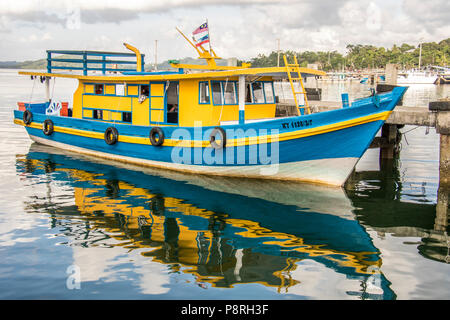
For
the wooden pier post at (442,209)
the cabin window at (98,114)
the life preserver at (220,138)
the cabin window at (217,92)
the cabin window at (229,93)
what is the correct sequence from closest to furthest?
the wooden pier post at (442,209), the life preserver at (220,138), the cabin window at (217,92), the cabin window at (229,93), the cabin window at (98,114)

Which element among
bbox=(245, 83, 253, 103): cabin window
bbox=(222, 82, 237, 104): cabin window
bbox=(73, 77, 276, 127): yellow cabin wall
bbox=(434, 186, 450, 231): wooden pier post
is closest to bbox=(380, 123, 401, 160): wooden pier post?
bbox=(434, 186, 450, 231): wooden pier post

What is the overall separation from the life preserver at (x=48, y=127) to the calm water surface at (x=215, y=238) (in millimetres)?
4512

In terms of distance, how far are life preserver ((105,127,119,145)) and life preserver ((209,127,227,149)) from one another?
15.0ft

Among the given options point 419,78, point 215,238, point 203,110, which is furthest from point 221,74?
point 419,78

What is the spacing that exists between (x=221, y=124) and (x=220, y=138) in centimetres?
67

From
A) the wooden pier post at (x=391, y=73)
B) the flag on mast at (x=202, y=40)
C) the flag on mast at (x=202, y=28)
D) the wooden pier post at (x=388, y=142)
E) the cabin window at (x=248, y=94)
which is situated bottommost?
the wooden pier post at (x=388, y=142)

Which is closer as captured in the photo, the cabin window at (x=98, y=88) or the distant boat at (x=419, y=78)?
the cabin window at (x=98, y=88)

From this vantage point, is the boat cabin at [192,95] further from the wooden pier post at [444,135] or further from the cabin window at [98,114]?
the wooden pier post at [444,135]

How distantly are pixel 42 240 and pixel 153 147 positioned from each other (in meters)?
6.92

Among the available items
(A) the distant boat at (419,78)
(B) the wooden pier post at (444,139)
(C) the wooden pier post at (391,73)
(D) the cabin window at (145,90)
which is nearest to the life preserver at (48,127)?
(D) the cabin window at (145,90)

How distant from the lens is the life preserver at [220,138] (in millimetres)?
13453

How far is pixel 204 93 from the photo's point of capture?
47.5 feet

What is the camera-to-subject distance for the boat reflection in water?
7719 mm

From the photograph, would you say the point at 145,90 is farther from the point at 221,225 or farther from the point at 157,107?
the point at 221,225
